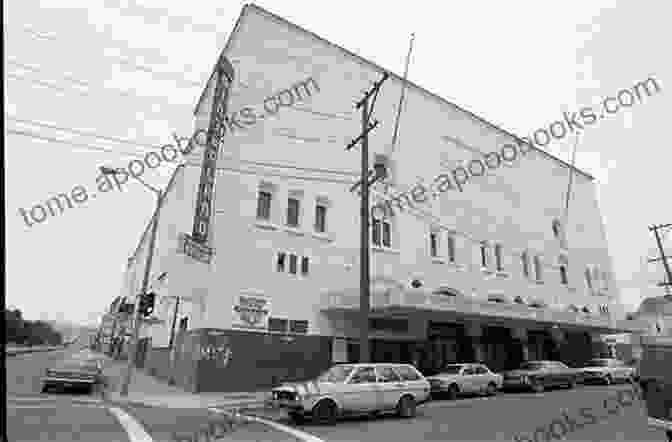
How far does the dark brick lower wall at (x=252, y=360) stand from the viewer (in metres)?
18.4

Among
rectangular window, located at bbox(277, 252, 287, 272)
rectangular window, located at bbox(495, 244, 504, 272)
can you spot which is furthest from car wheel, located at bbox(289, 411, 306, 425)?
rectangular window, located at bbox(495, 244, 504, 272)

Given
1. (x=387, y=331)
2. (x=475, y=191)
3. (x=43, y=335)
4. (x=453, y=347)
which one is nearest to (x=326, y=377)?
(x=387, y=331)

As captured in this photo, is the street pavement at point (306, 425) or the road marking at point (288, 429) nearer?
the road marking at point (288, 429)

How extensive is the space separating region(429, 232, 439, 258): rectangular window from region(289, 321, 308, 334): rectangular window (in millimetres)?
10305

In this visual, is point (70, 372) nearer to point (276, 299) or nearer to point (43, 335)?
point (276, 299)

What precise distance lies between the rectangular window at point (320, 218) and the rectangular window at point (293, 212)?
43.4 inches

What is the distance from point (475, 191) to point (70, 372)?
85.3 feet

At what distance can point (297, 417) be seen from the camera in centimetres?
1205

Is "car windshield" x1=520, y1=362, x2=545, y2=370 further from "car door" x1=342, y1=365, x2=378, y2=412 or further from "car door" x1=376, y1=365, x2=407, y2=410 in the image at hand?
"car door" x1=342, y1=365, x2=378, y2=412

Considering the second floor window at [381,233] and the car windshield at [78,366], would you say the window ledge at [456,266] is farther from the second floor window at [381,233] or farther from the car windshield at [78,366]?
the car windshield at [78,366]

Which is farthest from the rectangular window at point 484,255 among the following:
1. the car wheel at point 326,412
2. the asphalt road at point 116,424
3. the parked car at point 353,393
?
the asphalt road at point 116,424

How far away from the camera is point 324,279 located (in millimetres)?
22188

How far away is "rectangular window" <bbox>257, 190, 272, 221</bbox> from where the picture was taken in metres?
21.9

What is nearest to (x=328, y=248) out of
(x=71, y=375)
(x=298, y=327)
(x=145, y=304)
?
(x=298, y=327)
